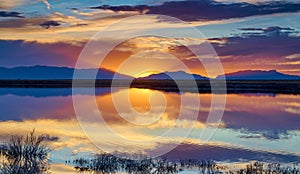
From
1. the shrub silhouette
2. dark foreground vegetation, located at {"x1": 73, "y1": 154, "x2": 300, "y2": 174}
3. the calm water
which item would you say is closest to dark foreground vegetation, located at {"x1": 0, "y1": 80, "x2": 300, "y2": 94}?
the calm water

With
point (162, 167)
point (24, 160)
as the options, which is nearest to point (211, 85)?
point (162, 167)

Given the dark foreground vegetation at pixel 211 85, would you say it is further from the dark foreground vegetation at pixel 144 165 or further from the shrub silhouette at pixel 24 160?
the shrub silhouette at pixel 24 160

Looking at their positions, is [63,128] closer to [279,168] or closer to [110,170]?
[110,170]

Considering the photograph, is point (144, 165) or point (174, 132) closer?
point (144, 165)

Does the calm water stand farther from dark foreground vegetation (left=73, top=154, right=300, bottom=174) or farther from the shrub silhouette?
the shrub silhouette

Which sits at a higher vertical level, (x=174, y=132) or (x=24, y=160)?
(x=174, y=132)

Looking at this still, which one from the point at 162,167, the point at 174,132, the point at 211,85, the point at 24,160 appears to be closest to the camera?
the point at 24,160

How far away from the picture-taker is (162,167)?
15.9 metres

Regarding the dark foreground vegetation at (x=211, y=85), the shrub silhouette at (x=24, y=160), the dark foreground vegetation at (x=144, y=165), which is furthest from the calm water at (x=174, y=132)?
the dark foreground vegetation at (x=211, y=85)

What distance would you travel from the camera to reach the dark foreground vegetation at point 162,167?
50.4ft

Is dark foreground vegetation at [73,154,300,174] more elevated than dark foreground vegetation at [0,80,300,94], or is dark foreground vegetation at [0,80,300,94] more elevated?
dark foreground vegetation at [0,80,300,94]

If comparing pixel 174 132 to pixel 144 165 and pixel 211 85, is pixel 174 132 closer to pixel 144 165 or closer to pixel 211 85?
pixel 144 165

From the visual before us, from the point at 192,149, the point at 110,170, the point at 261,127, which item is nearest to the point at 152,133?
the point at 192,149

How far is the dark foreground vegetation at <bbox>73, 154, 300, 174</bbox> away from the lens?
15.4 m
